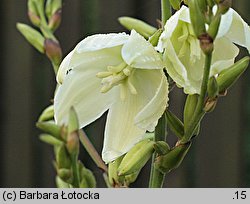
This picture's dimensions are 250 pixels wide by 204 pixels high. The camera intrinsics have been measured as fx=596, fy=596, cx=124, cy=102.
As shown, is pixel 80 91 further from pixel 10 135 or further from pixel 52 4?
pixel 10 135

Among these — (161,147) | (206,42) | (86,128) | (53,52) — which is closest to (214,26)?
(206,42)

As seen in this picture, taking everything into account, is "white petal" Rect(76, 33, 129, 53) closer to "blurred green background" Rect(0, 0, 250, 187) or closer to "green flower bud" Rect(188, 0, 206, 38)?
"green flower bud" Rect(188, 0, 206, 38)

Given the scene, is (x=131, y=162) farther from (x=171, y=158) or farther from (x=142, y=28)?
(x=142, y=28)

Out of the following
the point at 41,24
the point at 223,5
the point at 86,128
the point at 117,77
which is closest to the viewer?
the point at 223,5

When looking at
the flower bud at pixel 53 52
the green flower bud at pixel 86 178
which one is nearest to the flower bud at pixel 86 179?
the green flower bud at pixel 86 178

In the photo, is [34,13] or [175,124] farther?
[34,13]

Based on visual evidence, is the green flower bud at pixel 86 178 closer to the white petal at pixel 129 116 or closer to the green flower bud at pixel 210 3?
the white petal at pixel 129 116
